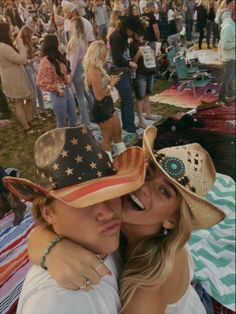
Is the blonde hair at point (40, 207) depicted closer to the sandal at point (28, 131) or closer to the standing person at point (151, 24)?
the sandal at point (28, 131)

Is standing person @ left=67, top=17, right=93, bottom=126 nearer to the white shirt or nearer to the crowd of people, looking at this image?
the crowd of people

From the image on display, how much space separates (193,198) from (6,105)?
0.86 m

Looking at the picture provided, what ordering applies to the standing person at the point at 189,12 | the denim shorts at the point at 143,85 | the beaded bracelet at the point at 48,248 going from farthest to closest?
the standing person at the point at 189,12, the denim shorts at the point at 143,85, the beaded bracelet at the point at 48,248

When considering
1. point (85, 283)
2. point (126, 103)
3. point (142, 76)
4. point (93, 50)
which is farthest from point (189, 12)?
point (85, 283)

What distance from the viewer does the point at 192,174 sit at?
1.18 m

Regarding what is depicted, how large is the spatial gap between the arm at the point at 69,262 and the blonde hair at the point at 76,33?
95 cm

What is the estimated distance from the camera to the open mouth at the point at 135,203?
3.76 feet

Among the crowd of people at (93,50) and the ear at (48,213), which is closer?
the ear at (48,213)

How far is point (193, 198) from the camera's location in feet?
3.65

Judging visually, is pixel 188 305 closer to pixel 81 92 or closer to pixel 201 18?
pixel 81 92

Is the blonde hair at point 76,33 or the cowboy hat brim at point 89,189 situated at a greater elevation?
the blonde hair at point 76,33

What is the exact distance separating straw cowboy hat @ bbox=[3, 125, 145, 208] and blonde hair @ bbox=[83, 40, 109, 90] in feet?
2.63

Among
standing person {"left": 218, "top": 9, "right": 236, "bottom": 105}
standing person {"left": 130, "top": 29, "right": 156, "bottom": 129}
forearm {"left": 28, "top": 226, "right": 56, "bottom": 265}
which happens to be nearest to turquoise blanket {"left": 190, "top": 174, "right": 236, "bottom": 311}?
standing person {"left": 218, "top": 9, "right": 236, "bottom": 105}

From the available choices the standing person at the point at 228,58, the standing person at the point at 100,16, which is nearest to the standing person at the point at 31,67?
the standing person at the point at 100,16
